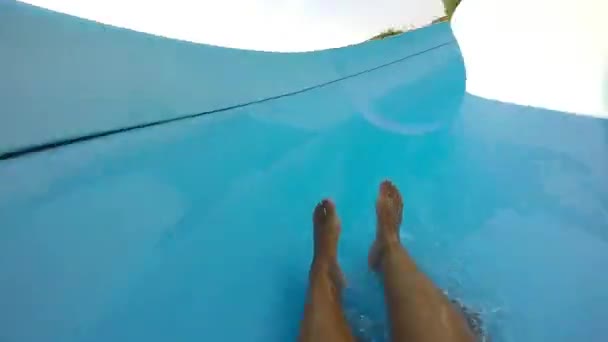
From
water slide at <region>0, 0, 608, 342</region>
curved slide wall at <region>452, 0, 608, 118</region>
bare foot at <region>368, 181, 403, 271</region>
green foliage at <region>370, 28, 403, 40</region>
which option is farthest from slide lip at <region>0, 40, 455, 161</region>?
bare foot at <region>368, 181, 403, 271</region>

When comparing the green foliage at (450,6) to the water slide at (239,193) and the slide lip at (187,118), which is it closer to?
the slide lip at (187,118)

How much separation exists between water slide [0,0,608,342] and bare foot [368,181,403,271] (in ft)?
0.21

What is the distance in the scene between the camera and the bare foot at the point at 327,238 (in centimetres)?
99

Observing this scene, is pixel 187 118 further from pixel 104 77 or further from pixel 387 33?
pixel 387 33

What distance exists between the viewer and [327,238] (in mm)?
1032

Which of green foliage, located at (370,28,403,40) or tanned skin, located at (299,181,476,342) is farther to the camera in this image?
green foliage, located at (370,28,403,40)

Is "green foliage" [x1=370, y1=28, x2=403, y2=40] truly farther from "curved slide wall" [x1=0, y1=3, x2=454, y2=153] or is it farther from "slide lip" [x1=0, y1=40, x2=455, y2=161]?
"curved slide wall" [x1=0, y1=3, x2=454, y2=153]

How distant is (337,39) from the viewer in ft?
7.34

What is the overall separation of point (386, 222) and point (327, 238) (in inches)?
5.8

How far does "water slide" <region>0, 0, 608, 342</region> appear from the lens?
0.83 m

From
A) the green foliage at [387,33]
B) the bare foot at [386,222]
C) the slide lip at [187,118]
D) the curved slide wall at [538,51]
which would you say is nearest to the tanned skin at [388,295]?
the bare foot at [386,222]

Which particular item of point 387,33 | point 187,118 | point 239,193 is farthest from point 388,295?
point 387,33

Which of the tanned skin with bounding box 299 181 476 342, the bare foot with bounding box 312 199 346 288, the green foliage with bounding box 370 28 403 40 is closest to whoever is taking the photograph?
the tanned skin with bounding box 299 181 476 342

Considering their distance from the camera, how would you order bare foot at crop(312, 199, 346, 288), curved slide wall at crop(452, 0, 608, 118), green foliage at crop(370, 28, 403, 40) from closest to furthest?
bare foot at crop(312, 199, 346, 288)
curved slide wall at crop(452, 0, 608, 118)
green foliage at crop(370, 28, 403, 40)
